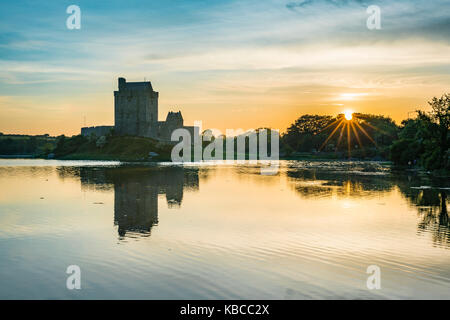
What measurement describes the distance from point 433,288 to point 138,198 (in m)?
19.8

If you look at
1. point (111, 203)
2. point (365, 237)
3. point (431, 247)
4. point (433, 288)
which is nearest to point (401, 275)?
point (433, 288)

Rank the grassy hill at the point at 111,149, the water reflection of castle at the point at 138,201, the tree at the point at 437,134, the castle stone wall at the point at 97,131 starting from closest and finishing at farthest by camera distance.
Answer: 1. the water reflection of castle at the point at 138,201
2. the tree at the point at 437,134
3. the grassy hill at the point at 111,149
4. the castle stone wall at the point at 97,131

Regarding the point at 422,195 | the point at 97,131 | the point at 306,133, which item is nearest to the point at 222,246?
the point at 422,195

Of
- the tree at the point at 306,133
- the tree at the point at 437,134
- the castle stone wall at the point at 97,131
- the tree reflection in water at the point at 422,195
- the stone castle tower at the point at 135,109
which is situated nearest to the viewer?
the tree reflection in water at the point at 422,195

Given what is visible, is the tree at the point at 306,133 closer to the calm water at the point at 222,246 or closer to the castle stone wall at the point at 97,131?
the castle stone wall at the point at 97,131

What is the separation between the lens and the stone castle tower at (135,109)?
118500 millimetres

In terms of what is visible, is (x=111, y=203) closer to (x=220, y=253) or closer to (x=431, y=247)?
(x=220, y=253)

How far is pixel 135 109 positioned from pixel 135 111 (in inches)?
21.4

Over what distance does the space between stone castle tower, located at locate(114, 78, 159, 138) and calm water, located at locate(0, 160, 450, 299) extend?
301ft

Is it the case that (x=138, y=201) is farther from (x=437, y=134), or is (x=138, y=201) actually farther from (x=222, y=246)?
(x=437, y=134)

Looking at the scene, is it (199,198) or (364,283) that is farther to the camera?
(199,198)

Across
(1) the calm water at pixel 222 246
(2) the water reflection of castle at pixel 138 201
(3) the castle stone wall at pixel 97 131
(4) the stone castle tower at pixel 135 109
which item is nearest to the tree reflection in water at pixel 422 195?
(1) the calm water at pixel 222 246

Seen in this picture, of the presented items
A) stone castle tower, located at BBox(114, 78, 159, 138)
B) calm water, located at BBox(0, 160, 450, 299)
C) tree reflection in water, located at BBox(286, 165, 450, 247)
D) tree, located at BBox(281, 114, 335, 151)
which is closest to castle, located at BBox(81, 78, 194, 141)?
stone castle tower, located at BBox(114, 78, 159, 138)
